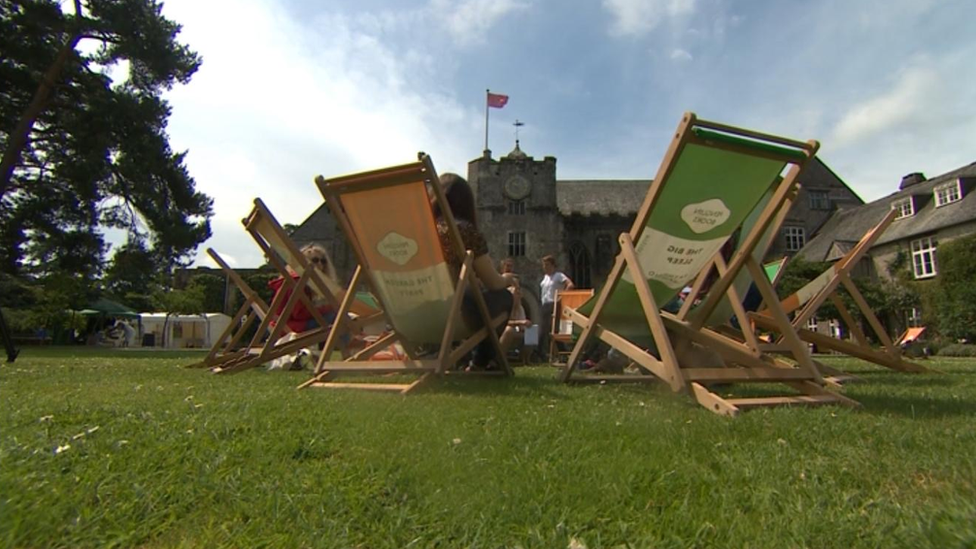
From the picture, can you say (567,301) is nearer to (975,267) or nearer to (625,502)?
(625,502)

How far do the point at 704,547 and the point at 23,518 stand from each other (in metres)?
1.43

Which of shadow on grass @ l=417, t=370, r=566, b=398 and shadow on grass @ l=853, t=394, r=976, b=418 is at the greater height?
shadow on grass @ l=417, t=370, r=566, b=398

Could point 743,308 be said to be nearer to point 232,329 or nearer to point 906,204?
point 232,329

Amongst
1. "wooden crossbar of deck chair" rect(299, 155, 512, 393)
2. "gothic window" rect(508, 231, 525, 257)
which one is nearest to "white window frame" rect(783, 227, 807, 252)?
"gothic window" rect(508, 231, 525, 257)

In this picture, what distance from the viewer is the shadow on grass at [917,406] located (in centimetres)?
249

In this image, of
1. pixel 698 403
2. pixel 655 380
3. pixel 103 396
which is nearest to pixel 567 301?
→ pixel 655 380

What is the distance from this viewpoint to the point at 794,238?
3247 cm

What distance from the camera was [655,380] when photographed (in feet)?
13.9

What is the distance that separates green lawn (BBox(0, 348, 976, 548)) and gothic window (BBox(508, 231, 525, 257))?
1013 inches

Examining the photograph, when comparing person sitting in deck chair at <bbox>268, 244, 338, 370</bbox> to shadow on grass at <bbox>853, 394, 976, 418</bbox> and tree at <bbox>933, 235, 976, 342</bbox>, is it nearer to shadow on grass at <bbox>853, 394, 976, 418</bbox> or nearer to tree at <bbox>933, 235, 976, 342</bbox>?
shadow on grass at <bbox>853, 394, 976, 418</bbox>

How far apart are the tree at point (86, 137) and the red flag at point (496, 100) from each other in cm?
1812

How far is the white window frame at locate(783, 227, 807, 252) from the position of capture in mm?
32188

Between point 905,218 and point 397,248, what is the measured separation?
30816 mm

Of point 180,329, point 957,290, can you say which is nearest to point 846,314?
point 957,290
